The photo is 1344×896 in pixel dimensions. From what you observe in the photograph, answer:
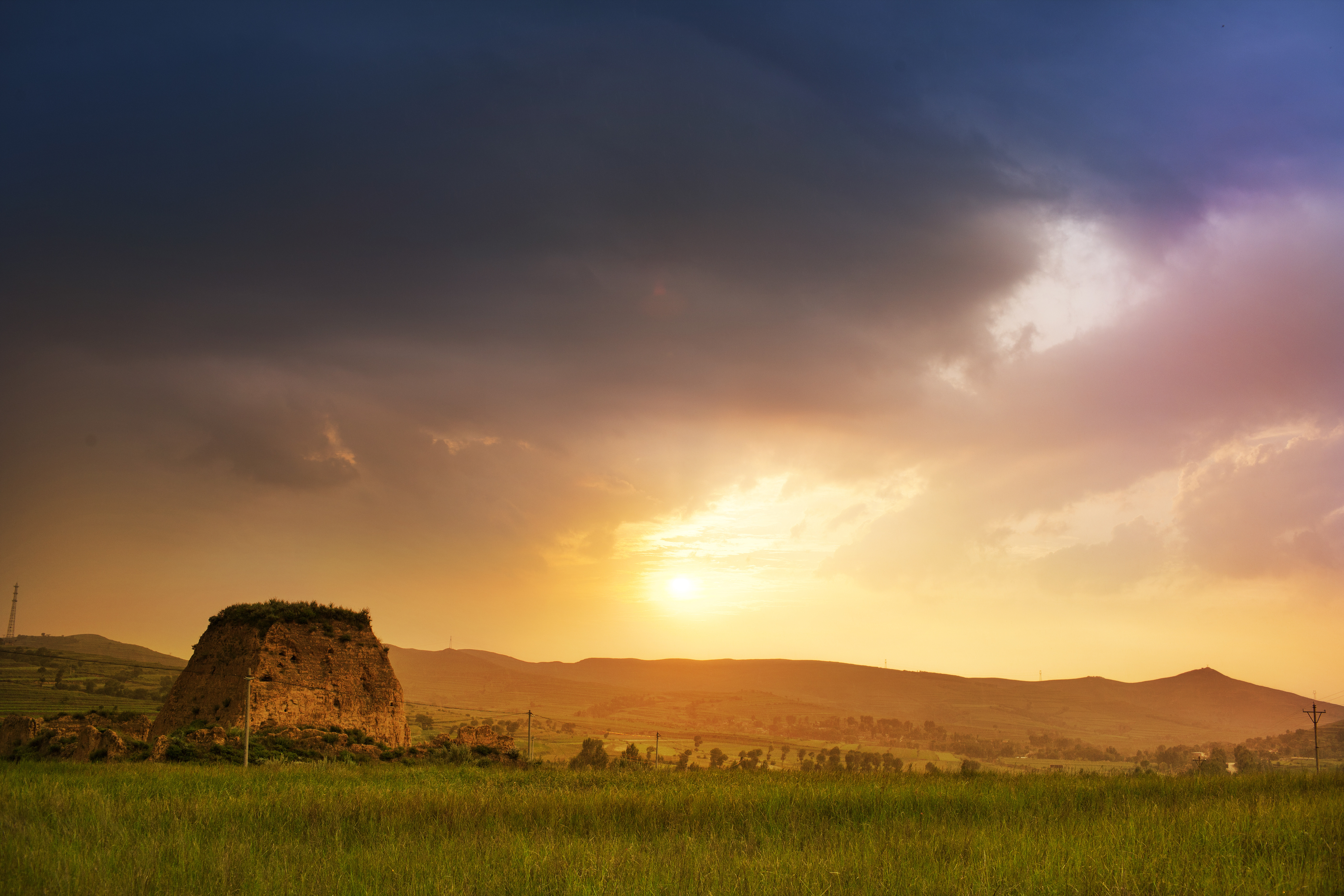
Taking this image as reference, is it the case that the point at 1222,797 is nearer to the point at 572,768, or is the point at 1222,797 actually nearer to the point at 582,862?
the point at 582,862

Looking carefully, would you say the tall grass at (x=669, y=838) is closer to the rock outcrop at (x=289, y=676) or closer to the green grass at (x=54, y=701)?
the rock outcrop at (x=289, y=676)

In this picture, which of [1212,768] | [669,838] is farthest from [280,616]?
[1212,768]

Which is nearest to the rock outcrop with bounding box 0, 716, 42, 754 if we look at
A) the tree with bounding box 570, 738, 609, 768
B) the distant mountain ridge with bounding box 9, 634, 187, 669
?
the tree with bounding box 570, 738, 609, 768

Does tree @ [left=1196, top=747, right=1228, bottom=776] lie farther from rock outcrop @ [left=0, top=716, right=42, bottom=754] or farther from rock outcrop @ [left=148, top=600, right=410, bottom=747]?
rock outcrop @ [left=0, top=716, right=42, bottom=754]

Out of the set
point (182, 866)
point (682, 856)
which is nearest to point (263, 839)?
point (182, 866)

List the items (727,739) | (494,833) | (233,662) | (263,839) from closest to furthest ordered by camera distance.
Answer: (263,839) < (494,833) < (233,662) < (727,739)

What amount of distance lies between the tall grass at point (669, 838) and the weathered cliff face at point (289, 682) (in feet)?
57.9

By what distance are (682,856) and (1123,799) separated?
10.6 m

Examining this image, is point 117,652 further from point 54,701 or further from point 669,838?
point 669,838

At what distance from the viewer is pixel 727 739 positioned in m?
147

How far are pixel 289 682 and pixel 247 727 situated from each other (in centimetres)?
1139

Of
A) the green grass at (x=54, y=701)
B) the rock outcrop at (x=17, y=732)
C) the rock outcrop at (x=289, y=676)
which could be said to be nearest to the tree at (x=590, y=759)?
the rock outcrop at (x=289, y=676)

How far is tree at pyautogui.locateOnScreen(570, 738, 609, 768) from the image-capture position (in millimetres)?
28839

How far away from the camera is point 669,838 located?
10562 mm
